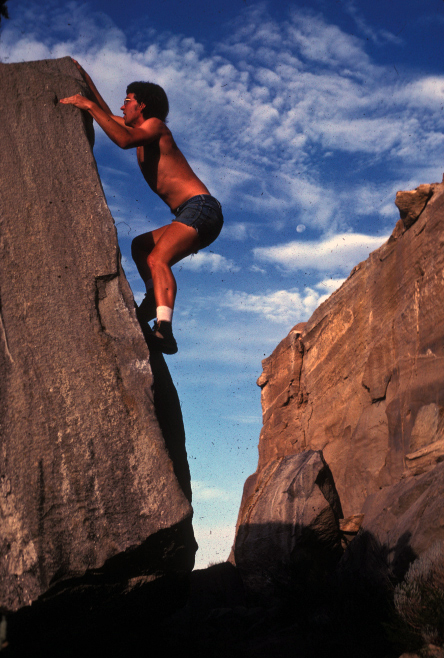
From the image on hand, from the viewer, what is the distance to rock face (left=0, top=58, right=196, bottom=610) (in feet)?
7.70

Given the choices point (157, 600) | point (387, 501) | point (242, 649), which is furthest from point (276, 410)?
point (157, 600)

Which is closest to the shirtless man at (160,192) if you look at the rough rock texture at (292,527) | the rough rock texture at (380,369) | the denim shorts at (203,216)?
the denim shorts at (203,216)

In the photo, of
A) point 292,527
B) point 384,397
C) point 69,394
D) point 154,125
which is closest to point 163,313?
point 69,394

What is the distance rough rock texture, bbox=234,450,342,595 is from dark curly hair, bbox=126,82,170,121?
204 inches

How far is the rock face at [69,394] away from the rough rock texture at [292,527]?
4.24 m

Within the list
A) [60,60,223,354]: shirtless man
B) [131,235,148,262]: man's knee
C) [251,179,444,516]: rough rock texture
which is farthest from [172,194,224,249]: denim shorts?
[251,179,444,516]: rough rock texture

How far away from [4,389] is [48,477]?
0.49m

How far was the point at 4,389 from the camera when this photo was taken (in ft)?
8.15

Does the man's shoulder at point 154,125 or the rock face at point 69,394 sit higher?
the man's shoulder at point 154,125

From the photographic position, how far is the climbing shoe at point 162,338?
3147 millimetres

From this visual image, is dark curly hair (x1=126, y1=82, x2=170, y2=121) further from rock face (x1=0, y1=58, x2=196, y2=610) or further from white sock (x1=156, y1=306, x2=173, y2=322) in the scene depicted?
white sock (x1=156, y1=306, x2=173, y2=322)

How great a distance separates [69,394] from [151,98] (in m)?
2.28

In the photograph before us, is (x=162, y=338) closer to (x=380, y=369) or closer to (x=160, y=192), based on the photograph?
(x=160, y=192)

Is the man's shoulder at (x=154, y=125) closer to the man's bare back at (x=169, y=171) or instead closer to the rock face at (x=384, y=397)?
the man's bare back at (x=169, y=171)
